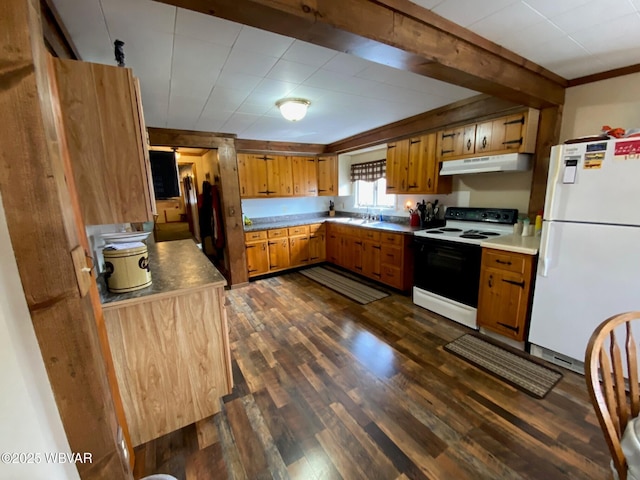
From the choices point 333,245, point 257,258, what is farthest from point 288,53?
point 333,245

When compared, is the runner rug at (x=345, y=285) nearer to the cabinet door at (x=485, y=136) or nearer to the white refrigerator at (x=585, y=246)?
the white refrigerator at (x=585, y=246)

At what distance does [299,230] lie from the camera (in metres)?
4.75

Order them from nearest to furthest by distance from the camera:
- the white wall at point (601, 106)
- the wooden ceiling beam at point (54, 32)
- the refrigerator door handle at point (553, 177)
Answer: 1. the wooden ceiling beam at point (54, 32)
2. the refrigerator door handle at point (553, 177)
3. the white wall at point (601, 106)

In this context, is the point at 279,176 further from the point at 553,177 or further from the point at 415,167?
the point at 553,177

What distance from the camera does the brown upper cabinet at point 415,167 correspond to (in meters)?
3.27

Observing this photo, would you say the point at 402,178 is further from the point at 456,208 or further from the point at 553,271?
the point at 553,271

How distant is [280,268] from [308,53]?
345cm

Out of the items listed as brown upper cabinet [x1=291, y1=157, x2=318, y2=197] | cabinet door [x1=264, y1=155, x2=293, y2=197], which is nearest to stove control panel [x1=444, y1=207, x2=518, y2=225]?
brown upper cabinet [x1=291, y1=157, x2=318, y2=197]

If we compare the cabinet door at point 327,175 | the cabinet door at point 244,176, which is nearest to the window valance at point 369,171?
the cabinet door at point 327,175

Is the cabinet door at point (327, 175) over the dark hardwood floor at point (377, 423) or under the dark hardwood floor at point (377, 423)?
over

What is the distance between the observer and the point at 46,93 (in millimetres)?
737

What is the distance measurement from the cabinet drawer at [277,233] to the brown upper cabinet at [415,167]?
73.8 inches

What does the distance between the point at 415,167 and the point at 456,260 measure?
55.1 inches

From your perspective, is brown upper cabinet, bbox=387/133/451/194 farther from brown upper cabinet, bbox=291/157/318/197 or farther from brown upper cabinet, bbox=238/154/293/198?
brown upper cabinet, bbox=238/154/293/198
